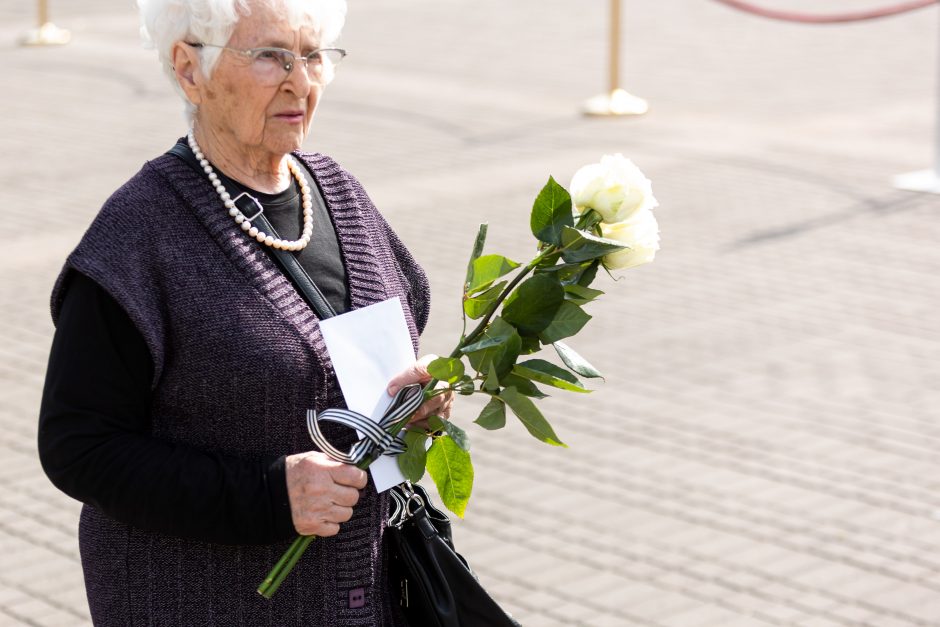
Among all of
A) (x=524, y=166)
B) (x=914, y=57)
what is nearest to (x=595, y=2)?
(x=914, y=57)

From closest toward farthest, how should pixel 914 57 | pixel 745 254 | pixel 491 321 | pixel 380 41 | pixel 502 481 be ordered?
pixel 491 321 → pixel 502 481 → pixel 745 254 → pixel 914 57 → pixel 380 41

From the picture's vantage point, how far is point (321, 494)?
2.09 m

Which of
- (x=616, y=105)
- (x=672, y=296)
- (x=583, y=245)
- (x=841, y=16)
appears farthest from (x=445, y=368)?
(x=616, y=105)

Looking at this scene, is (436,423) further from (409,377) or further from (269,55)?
(269,55)

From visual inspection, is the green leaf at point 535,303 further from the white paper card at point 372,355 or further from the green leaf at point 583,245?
the white paper card at point 372,355

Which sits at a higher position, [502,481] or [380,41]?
[380,41]

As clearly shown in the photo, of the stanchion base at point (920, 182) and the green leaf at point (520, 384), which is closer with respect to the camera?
the green leaf at point (520, 384)

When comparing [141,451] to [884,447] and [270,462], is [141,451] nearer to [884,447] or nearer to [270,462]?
[270,462]

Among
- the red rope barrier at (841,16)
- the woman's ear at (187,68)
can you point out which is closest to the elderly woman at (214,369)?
the woman's ear at (187,68)

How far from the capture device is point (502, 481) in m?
5.31

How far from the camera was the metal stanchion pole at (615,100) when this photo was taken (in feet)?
39.0

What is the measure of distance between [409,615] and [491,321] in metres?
0.49

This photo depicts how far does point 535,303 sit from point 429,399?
0.22 metres

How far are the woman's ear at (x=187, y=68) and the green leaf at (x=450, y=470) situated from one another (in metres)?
0.63
